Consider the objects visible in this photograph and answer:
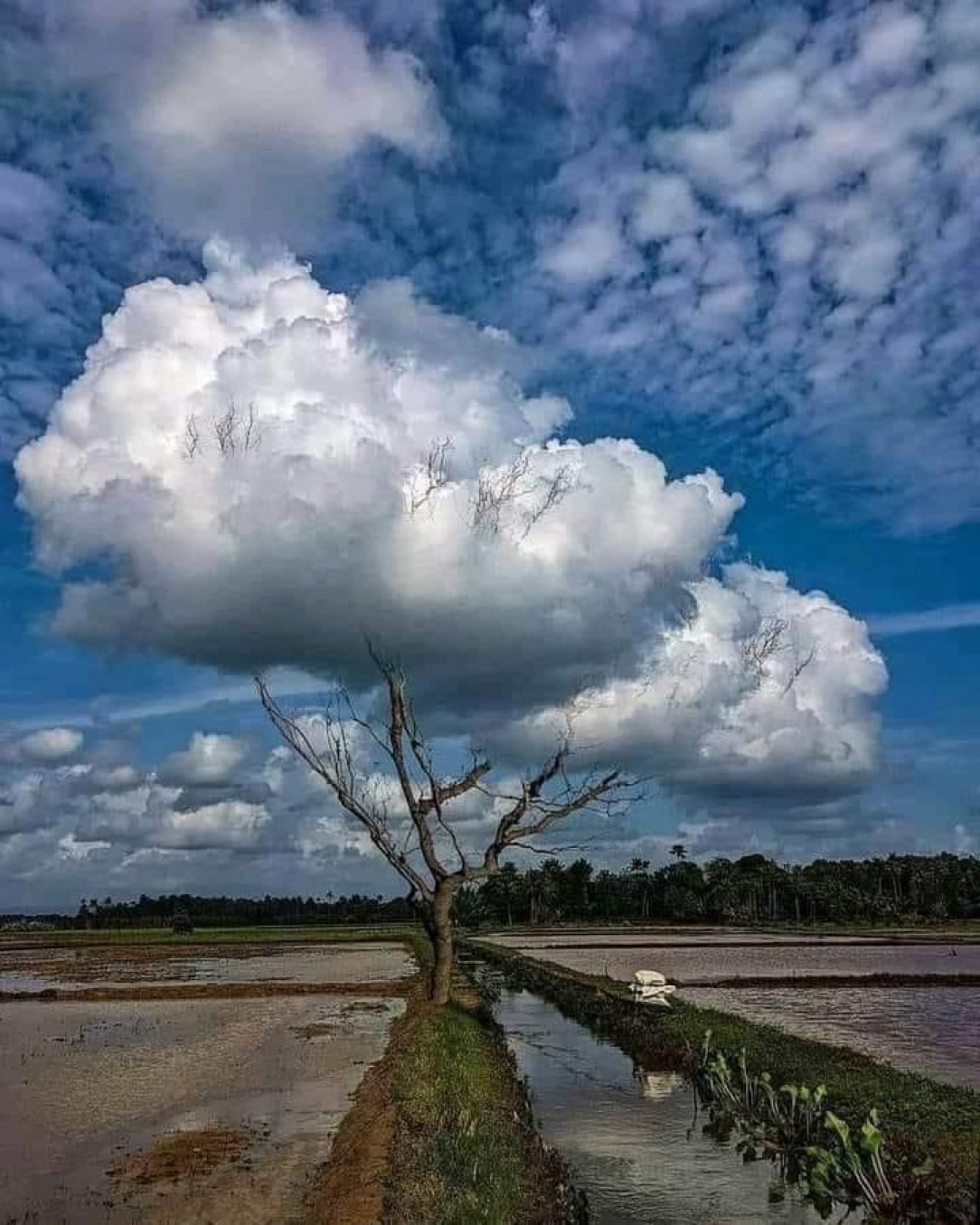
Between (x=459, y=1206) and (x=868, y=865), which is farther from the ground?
(x=868, y=865)

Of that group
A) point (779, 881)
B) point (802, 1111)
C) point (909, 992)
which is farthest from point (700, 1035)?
point (779, 881)

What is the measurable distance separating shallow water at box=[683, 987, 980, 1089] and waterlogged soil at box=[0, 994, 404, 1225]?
31.7 feet

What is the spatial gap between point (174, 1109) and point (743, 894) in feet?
346

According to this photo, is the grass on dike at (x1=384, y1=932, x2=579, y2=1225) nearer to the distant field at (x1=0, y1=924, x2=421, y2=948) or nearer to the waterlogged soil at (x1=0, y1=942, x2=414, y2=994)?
the waterlogged soil at (x1=0, y1=942, x2=414, y2=994)

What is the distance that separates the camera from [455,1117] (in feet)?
44.1

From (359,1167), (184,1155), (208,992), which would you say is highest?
(208,992)

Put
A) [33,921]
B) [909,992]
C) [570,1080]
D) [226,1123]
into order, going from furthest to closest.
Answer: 1. [33,921]
2. [909,992]
3. [570,1080]
4. [226,1123]

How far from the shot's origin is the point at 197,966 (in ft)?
197

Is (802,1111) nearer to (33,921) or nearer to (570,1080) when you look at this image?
(570,1080)

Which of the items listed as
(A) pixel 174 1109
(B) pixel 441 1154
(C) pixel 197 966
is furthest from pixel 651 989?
(C) pixel 197 966

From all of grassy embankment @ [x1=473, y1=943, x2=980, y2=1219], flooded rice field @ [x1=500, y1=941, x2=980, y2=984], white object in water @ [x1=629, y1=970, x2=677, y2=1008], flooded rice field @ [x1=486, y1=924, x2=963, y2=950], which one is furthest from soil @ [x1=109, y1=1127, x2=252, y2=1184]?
flooded rice field @ [x1=486, y1=924, x2=963, y2=950]

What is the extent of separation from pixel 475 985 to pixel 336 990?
18.2 ft

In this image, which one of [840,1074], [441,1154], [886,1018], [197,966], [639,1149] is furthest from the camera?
[197,966]

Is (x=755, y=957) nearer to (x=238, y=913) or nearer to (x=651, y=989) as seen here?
(x=651, y=989)
